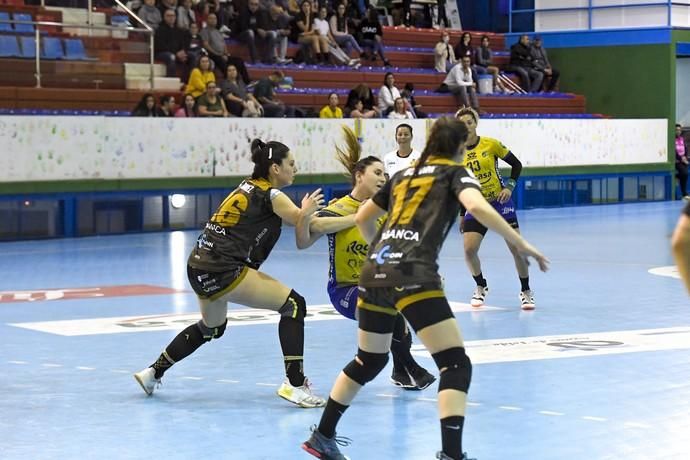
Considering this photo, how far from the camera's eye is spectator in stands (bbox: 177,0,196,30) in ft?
84.8

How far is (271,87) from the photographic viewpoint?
2600cm

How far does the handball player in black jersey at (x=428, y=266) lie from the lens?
6352mm

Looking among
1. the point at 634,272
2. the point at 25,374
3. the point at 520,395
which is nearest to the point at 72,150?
the point at 634,272

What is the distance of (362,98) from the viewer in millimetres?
27109

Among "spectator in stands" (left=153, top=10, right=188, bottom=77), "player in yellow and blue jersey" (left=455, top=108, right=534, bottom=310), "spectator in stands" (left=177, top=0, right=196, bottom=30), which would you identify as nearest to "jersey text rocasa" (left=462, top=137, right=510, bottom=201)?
"player in yellow and blue jersey" (left=455, top=108, right=534, bottom=310)

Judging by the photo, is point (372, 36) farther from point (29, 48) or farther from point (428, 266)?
point (428, 266)

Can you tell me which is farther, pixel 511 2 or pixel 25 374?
pixel 511 2

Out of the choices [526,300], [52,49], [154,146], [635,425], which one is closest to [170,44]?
[154,146]

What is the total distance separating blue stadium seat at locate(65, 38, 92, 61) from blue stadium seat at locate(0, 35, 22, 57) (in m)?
0.88

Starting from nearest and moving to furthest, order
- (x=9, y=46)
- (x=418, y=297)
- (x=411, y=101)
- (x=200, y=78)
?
1. (x=418, y=297)
2. (x=9, y=46)
3. (x=200, y=78)
4. (x=411, y=101)

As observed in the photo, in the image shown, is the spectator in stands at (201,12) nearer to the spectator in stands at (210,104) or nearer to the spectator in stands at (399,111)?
the spectator in stands at (210,104)

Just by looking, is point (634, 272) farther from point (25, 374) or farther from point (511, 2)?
point (511, 2)

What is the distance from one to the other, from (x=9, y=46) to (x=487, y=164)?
1076 centimetres

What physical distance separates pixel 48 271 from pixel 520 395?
32.5 feet
